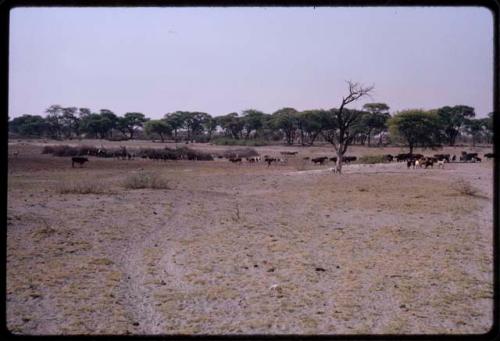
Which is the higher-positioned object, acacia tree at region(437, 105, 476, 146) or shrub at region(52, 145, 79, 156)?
acacia tree at region(437, 105, 476, 146)

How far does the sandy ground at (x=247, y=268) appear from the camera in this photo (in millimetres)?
4594

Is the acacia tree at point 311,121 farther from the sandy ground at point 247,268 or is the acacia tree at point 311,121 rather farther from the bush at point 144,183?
the sandy ground at point 247,268

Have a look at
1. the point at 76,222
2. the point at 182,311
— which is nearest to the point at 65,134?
the point at 76,222

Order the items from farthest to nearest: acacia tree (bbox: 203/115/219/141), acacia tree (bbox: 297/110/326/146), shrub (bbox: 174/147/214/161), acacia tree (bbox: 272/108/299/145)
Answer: acacia tree (bbox: 203/115/219/141) → acacia tree (bbox: 272/108/299/145) → acacia tree (bbox: 297/110/326/146) → shrub (bbox: 174/147/214/161)

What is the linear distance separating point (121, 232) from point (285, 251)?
10.5 feet

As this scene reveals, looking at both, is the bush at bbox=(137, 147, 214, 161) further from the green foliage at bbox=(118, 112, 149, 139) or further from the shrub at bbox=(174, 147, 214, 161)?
the green foliage at bbox=(118, 112, 149, 139)

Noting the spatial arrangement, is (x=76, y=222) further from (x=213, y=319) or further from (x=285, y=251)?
(x=213, y=319)

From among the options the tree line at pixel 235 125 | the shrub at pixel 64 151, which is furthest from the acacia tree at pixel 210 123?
the shrub at pixel 64 151

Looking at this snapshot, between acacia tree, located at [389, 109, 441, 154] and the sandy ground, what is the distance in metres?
32.1

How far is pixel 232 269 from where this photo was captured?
21.1 ft

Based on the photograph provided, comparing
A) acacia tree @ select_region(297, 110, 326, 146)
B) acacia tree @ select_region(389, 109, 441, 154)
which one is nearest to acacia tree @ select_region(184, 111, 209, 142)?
acacia tree @ select_region(297, 110, 326, 146)

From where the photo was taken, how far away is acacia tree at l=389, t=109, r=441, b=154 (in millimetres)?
43375

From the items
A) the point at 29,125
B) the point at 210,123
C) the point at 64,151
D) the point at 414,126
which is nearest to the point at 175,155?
the point at 64,151

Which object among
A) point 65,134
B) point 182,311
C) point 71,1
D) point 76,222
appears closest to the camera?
point 71,1
